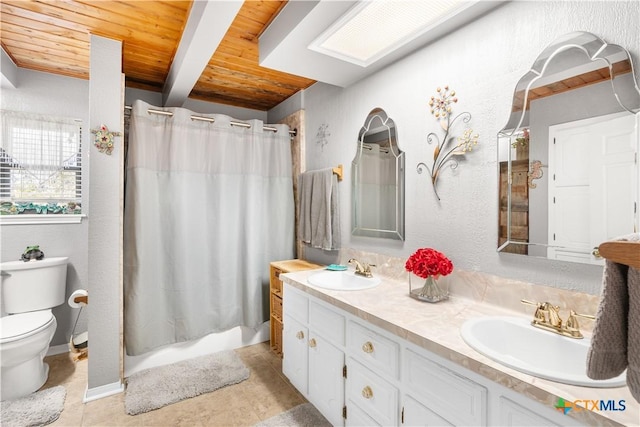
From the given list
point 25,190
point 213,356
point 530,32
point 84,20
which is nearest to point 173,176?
point 84,20

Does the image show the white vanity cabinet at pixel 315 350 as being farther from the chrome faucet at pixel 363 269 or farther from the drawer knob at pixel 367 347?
the chrome faucet at pixel 363 269

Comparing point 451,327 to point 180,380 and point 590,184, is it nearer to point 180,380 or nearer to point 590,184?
point 590,184

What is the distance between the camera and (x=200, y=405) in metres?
1.98

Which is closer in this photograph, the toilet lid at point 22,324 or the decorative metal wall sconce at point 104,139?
the toilet lid at point 22,324

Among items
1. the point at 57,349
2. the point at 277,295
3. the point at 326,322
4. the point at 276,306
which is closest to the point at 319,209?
the point at 277,295

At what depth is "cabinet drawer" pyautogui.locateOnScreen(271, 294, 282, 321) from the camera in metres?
2.58

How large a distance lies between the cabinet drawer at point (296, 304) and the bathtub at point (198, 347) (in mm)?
916

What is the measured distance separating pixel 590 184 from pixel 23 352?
319 cm

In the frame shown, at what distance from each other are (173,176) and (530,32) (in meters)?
2.45

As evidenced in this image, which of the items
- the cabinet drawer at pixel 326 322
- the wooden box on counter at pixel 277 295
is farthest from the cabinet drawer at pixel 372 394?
the wooden box on counter at pixel 277 295

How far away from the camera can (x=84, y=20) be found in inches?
72.0

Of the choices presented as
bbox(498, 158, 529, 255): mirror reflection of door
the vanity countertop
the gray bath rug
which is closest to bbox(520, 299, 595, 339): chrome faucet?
the vanity countertop

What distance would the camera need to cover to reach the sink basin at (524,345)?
1014mm

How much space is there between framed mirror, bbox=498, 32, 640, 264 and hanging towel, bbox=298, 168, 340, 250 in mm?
1282
